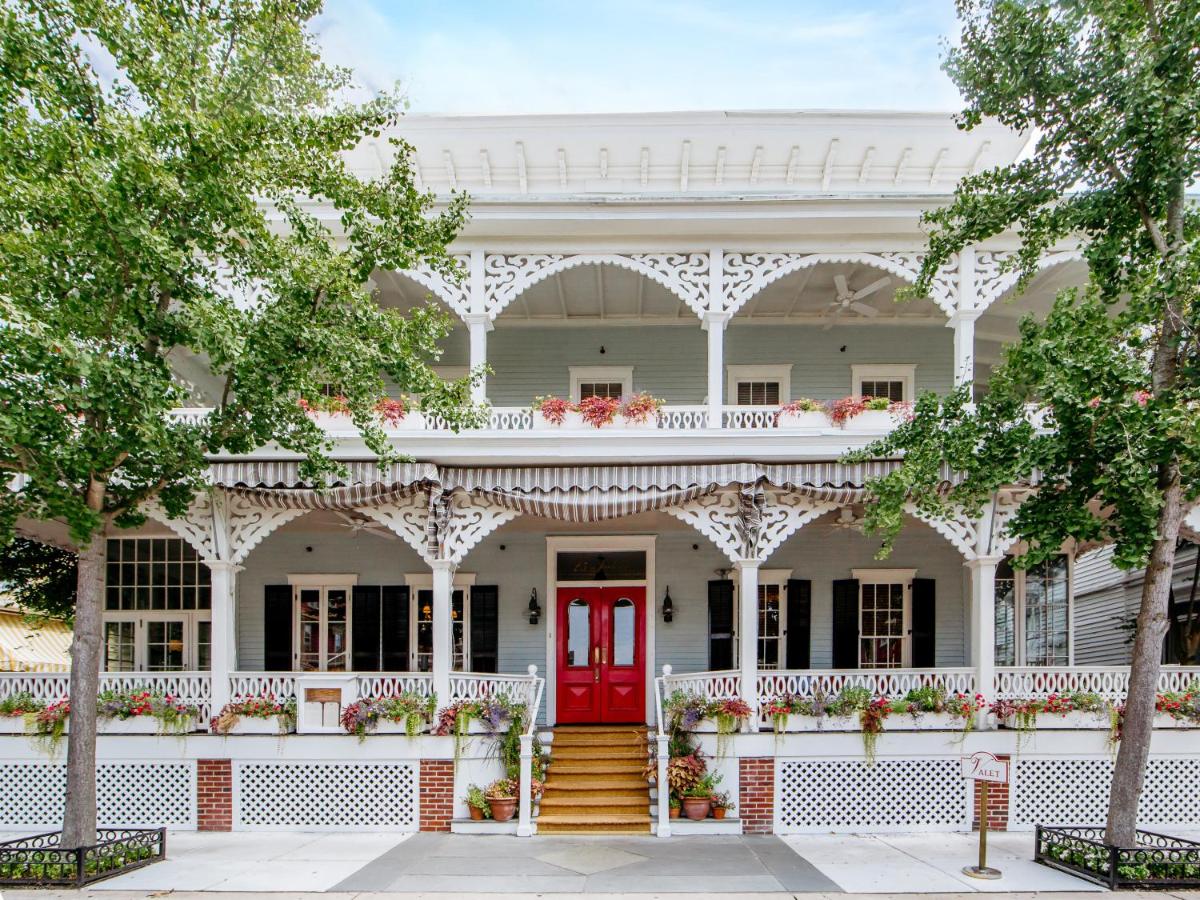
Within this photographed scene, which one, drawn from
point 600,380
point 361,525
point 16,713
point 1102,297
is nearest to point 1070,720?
point 1102,297

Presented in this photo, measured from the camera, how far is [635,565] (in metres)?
14.6

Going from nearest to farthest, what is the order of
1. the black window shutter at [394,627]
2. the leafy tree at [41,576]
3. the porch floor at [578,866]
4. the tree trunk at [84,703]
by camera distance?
the porch floor at [578,866]
the tree trunk at [84,703]
the black window shutter at [394,627]
the leafy tree at [41,576]

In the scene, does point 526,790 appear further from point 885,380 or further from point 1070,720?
point 885,380

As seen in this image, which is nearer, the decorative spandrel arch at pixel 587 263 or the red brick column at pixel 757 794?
the red brick column at pixel 757 794

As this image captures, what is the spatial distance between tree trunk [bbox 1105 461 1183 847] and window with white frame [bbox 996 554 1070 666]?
5563 millimetres

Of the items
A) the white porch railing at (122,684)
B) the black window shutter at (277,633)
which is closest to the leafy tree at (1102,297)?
the white porch railing at (122,684)

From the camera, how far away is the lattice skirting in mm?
11422

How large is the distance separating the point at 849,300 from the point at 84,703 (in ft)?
37.1

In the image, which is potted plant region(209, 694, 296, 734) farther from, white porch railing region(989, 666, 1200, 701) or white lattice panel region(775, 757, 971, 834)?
white porch railing region(989, 666, 1200, 701)

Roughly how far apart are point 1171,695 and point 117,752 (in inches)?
525

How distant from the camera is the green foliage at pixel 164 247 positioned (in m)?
8.27

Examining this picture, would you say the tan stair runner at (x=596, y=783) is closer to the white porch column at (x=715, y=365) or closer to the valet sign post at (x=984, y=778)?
the valet sign post at (x=984, y=778)

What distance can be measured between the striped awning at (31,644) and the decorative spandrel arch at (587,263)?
1457 cm

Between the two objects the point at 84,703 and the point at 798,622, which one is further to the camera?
the point at 798,622
